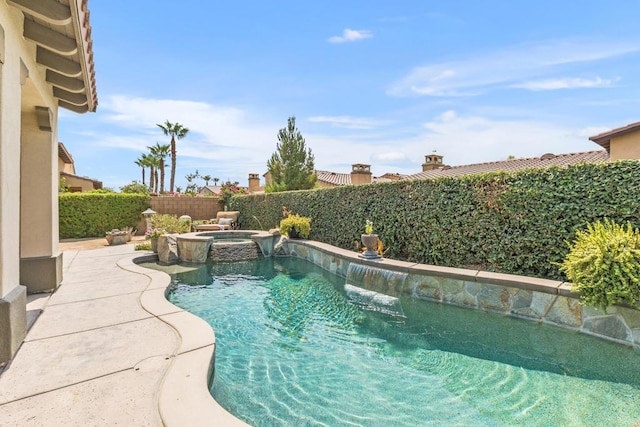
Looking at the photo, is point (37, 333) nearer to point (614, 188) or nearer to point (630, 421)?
point (630, 421)

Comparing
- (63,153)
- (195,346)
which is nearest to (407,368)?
(195,346)

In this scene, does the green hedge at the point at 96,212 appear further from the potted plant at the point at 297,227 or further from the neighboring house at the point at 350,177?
the neighboring house at the point at 350,177

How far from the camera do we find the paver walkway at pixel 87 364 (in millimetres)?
2352

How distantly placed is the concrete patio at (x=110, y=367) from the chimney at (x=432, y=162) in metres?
23.4

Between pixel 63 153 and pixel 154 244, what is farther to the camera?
pixel 63 153

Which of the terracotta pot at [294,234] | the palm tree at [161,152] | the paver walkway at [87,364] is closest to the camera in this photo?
the paver walkway at [87,364]

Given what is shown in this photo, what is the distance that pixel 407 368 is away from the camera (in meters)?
3.86

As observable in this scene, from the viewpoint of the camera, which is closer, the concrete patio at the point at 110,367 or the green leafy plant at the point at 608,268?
the concrete patio at the point at 110,367

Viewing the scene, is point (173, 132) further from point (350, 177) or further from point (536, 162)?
point (536, 162)

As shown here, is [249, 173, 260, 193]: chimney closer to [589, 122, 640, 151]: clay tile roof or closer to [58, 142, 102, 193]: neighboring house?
Answer: [58, 142, 102, 193]: neighboring house

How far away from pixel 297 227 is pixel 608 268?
9.55m

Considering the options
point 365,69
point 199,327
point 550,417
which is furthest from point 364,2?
point 550,417

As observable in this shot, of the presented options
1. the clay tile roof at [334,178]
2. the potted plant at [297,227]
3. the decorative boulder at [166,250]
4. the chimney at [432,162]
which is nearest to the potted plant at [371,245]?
the potted plant at [297,227]

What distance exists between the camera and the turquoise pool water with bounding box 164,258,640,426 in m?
2.96
